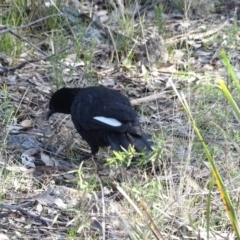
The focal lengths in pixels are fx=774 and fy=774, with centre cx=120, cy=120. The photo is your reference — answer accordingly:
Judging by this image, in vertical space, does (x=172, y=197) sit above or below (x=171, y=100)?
above

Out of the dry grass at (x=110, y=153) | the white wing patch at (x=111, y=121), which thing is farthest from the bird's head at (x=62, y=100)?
the white wing patch at (x=111, y=121)

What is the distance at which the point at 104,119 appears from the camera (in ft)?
19.7

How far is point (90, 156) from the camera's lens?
245 inches

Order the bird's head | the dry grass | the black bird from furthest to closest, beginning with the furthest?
1. the bird's head
2. the black bird
3. the dry grass

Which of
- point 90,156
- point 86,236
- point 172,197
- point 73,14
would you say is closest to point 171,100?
point 90,156

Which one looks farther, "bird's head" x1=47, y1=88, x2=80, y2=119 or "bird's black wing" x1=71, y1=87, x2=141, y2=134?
"bird's head" x1=47, y1=88, x2=80, y2=119

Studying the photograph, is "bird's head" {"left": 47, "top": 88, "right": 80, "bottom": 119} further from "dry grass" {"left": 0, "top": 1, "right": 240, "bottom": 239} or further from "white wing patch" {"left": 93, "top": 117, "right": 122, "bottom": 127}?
"white wing patch" {"left": 93, "top": 117, "right": 122, "bottom": 127}

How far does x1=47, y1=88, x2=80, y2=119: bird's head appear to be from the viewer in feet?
22.0

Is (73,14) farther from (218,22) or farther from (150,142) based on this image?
(150,142)

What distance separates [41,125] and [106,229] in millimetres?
2316

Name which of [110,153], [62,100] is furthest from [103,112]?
[62,100]

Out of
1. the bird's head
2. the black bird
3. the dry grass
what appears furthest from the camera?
the bird's head

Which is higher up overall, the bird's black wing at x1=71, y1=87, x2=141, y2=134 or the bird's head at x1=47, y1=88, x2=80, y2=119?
the bird's black wing at x1=71, y1=87, x2=141, y2=134

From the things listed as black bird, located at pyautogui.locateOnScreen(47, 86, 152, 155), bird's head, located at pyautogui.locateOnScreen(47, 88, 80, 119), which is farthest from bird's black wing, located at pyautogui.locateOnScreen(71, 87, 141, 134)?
bird's head, located at pyautogui.locateOnScreen(47, 88, 80, 119)
